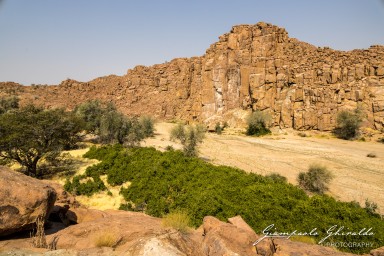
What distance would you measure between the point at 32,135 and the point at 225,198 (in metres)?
15.6

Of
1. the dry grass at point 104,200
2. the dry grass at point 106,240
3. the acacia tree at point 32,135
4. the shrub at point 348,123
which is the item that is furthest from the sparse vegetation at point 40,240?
the shrub at point 348,123

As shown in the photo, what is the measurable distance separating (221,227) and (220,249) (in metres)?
0.93

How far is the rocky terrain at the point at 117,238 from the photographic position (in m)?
5.37

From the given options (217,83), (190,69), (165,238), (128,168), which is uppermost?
(190,69)

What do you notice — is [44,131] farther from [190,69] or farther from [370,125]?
[190,69]

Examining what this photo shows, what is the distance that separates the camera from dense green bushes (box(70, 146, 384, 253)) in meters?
11.8

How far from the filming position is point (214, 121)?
2495 inches

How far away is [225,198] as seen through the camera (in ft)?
46.2

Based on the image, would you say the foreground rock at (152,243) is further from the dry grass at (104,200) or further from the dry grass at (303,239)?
the dry grass at (104,200)

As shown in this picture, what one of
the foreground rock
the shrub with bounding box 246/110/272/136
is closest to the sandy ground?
the shrub with bounding box 246/110/272/136

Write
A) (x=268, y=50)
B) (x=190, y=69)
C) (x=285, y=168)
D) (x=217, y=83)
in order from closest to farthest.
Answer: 1. (x=285, y=168)
2. (x=268, y=50)
3. (x=217, y=83)
4. (x=190, y=69)

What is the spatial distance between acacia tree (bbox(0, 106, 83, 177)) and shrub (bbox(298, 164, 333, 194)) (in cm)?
2028

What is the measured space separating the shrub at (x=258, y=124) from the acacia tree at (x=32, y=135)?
3715cm

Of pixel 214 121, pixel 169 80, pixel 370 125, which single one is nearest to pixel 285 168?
pixel 370 125
